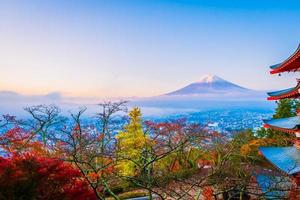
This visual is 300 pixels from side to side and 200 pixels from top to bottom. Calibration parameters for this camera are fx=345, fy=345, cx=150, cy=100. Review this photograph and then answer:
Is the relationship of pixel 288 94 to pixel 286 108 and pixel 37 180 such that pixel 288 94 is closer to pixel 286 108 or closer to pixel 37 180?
pixel 37 180

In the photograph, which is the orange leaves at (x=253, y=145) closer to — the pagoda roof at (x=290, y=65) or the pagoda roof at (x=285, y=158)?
the pagoda roof at (x=285, y=158)

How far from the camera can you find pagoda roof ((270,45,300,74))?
10977 mm

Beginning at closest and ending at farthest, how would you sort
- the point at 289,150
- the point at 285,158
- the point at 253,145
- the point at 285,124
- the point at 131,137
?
the point at 285,158 < the point at 289,150 < the point at 285,124 < the point at 131,137 < the point at 253,145

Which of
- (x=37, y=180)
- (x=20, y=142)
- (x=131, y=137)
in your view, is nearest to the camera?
(x=37, y=180)

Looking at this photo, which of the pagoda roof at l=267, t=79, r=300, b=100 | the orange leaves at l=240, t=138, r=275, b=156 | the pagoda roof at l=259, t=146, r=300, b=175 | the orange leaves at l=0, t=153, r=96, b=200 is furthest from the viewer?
the orange leaves at l=240, t=138, r=275, b=156

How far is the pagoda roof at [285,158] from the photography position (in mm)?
10852

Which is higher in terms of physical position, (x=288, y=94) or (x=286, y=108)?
(x=288, y=94)

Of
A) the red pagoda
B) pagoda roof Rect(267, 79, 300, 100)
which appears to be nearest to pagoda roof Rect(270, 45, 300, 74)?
the red pagoda

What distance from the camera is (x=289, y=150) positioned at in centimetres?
1350

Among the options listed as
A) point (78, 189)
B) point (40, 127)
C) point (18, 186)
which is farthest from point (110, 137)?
point (18, 186)

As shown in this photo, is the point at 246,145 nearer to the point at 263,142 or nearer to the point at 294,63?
the point at 263,142

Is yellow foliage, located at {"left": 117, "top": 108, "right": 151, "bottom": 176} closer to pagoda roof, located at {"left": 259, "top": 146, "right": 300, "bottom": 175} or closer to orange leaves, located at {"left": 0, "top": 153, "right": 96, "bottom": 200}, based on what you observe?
pagoda roof, located at {"left": 259, "top": 146, "right": 300, "bottom": 175}

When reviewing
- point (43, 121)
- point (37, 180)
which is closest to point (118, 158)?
point (43, 121)

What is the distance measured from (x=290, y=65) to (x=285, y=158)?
132 inches
